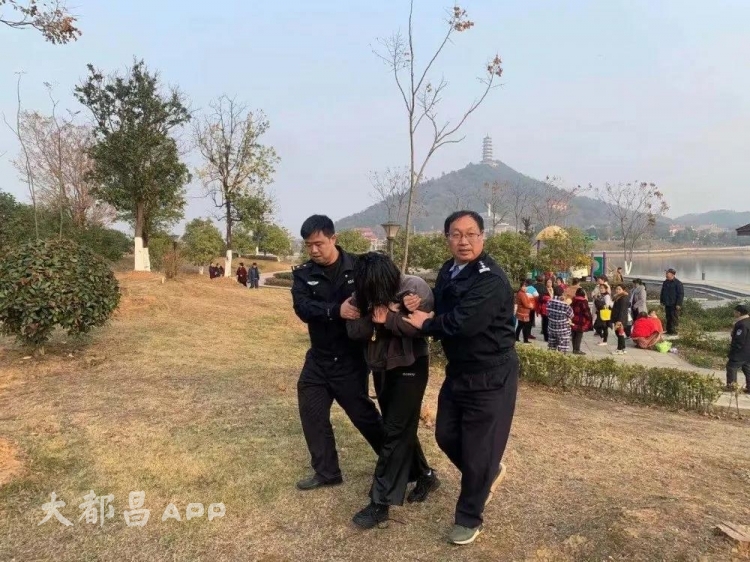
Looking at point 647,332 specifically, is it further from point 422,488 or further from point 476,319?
point 476,319

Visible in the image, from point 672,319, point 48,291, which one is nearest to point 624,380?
point 672,319

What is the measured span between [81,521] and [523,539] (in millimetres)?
2310

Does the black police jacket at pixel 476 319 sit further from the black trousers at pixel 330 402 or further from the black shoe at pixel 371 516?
the black shoe at pixel 371 516

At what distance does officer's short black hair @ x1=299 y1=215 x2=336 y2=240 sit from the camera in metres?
2.92

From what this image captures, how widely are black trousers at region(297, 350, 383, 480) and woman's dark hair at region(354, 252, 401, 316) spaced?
48cm

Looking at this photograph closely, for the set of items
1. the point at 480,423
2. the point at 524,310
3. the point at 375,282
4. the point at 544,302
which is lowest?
the point at 524,310

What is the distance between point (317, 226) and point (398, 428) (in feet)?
3.80

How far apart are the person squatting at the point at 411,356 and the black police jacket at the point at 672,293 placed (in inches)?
412

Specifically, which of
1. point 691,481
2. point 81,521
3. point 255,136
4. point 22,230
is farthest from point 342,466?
point 255,136

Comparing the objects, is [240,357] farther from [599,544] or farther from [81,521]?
[599,544]

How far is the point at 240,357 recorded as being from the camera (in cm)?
713

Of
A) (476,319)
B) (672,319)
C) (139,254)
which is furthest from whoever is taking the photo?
(139,254)

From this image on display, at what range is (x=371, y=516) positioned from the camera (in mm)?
2707

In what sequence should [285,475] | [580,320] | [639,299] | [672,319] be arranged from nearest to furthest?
[285,475] < [580,320] < [639,299] < [672,319]
